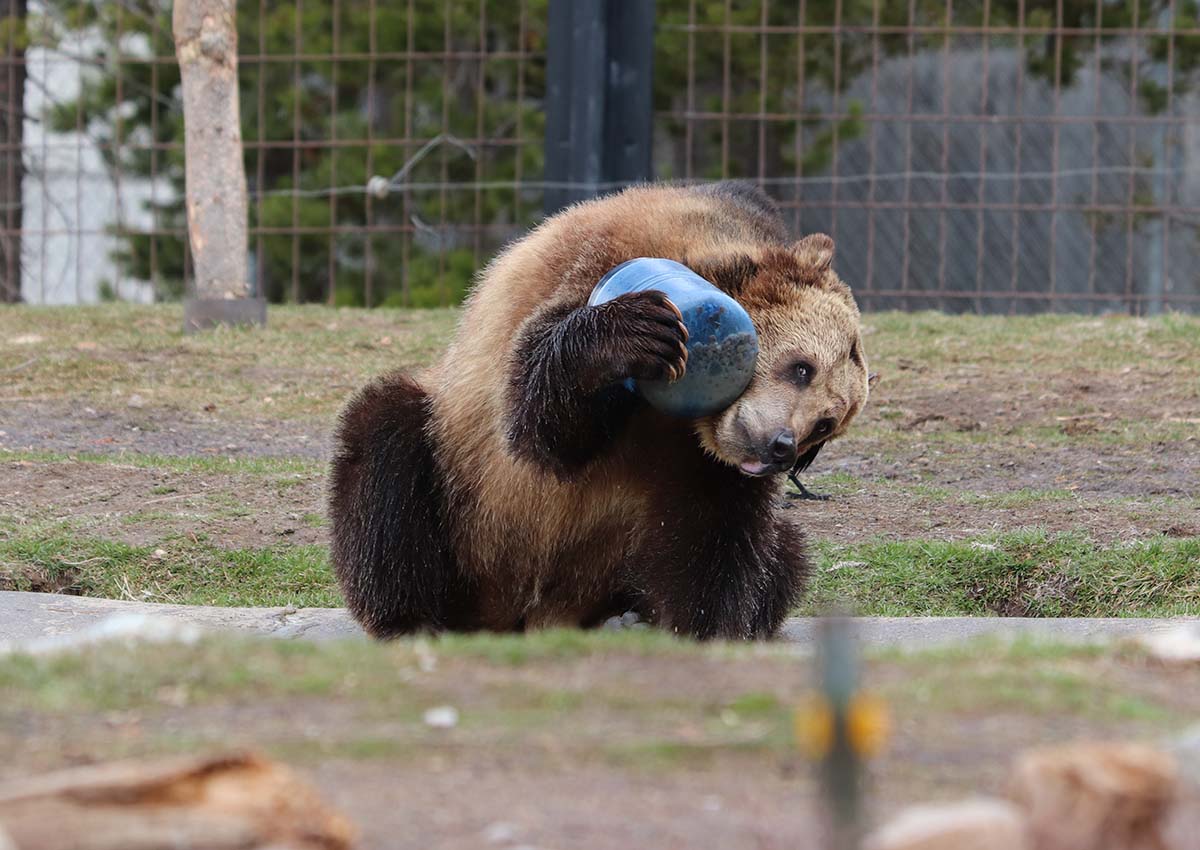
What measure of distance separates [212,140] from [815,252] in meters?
6.39

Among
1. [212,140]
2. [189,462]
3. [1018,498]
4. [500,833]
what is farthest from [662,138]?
[500,833]

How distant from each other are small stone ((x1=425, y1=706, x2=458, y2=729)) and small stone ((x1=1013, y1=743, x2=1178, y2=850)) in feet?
2.94

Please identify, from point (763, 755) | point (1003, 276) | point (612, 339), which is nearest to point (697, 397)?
point (612, 339)

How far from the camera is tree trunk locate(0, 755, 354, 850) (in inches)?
79.8

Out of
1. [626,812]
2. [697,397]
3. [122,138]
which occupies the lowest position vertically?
[626,812]

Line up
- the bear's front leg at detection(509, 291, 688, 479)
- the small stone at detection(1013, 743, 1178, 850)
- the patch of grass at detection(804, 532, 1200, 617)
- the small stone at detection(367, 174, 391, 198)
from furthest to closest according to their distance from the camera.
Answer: the small stone at detection(367, 174, 391, 198), the patch of grass at detection(804, 532, 1200, 617), the bear's front leg at detection(509, 291, 688, 479), the small stone at detection(1013, 743, 1178, 850)

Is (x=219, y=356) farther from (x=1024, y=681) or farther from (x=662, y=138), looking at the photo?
(x=1024, y=681)

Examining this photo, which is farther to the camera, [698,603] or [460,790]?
[698,603]

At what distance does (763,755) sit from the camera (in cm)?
244

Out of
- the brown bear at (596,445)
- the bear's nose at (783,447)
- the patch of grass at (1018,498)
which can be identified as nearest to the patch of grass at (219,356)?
the patch of grass at (1018,498)

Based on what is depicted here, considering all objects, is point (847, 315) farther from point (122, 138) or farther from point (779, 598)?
point (122, 138)

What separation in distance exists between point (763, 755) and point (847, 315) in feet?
7.23

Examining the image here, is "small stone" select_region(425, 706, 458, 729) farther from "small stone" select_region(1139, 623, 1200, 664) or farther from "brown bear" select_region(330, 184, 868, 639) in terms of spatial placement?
"brown bear" select_region(330, 184, 868, 639)

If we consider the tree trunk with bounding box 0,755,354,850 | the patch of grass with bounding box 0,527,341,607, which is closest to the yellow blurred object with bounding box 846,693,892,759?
the tree trunk with bounding box 0,755,354,850
